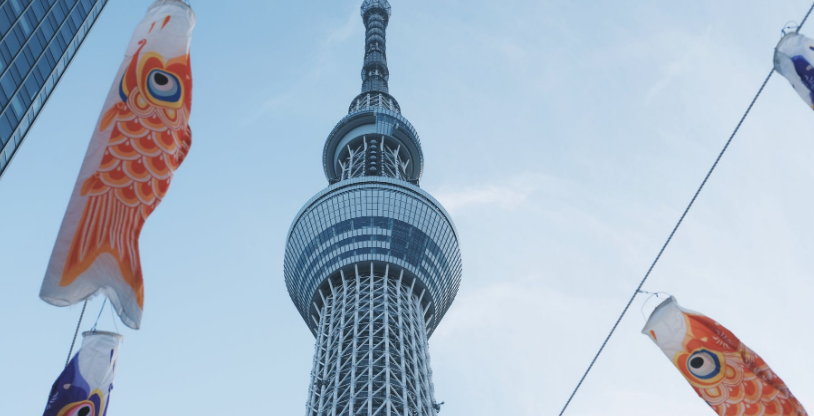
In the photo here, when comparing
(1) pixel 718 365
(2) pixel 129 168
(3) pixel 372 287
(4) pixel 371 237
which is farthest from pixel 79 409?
(4) pixel 371 237

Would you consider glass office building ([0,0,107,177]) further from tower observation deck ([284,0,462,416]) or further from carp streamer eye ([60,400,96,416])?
carp streamer eye ([60,400,96,416])

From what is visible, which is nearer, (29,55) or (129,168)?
(129,168)

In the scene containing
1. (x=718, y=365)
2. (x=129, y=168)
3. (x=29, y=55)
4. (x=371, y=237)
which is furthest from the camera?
(x=371, y=237)

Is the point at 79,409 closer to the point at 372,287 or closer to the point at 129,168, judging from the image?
the point at 129,168

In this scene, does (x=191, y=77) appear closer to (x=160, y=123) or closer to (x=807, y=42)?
(x=160, y=123)

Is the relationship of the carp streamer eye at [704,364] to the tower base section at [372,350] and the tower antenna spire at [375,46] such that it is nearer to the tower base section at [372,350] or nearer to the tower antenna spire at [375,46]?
the tower base section at [372,350]

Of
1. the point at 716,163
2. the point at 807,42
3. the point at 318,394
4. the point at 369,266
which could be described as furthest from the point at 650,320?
the point at 369,266

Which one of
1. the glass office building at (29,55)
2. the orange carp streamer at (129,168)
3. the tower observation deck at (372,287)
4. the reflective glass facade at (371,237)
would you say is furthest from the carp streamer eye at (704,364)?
the reflective glass facade at (371,237)

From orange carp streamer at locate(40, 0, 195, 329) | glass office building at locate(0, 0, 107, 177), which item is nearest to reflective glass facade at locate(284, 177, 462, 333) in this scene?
glass office building at locate(0, 0, 107, 177)

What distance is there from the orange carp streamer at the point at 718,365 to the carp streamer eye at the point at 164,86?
17.7 m

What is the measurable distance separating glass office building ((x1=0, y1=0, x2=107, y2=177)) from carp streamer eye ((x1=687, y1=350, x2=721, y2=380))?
53.1 metres

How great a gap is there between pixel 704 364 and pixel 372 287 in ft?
220

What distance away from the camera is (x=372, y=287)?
→ 89.2 meters

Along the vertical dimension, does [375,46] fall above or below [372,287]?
above
